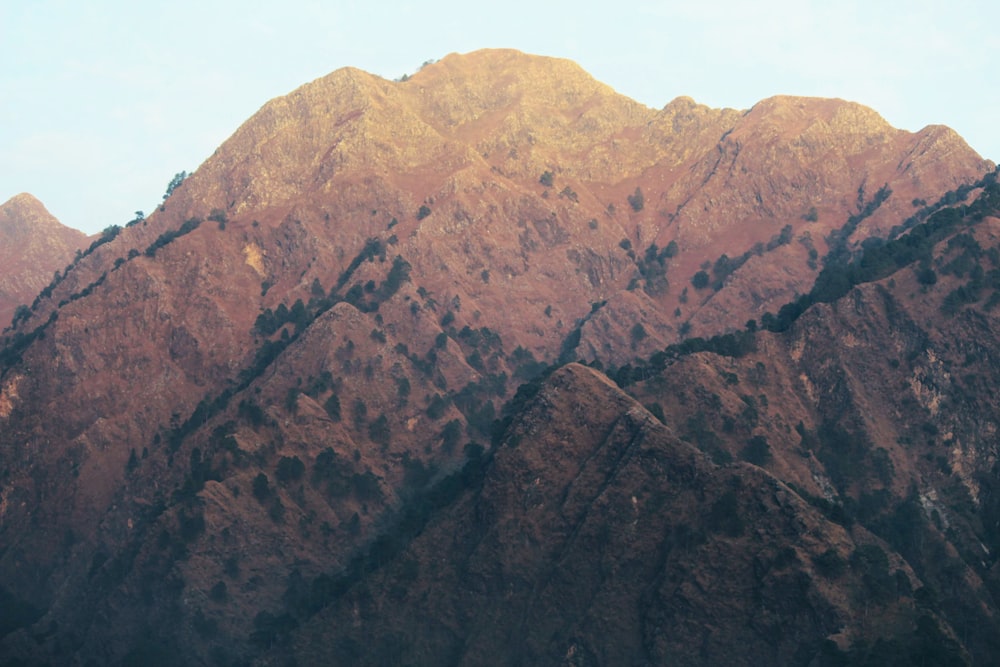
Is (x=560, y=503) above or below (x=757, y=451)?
below

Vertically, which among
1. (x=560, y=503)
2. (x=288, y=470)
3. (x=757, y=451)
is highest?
(x=757, y=451)

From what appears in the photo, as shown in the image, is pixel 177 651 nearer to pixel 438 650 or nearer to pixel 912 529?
pixel 438 650

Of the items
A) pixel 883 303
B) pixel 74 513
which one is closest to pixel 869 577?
pixel 883 303

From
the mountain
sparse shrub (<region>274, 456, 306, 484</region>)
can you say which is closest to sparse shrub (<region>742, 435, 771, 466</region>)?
the mountain

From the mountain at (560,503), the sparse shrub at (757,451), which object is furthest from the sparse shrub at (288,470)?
the sparse shrub at (757,451)

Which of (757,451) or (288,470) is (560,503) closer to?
(757,451)

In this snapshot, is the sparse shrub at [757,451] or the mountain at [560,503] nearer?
the mountain at [560,503]

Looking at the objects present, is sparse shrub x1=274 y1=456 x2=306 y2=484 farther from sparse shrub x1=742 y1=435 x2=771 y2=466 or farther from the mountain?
sparse shrub x1=742 y1=435 x2=771 y2=466

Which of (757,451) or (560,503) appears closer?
(560,503)

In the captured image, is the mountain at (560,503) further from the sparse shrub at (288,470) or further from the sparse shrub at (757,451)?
the sparse shrub at (757,451)

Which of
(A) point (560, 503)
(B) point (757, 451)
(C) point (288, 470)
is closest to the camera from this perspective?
(A) point (560, 503)

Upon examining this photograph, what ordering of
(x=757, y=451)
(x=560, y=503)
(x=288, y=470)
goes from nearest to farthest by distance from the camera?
(x=560, y=503), (x=757, y=451), (x=288, y=470)

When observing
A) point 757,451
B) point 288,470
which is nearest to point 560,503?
point 757,451

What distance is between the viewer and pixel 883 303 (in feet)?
572
